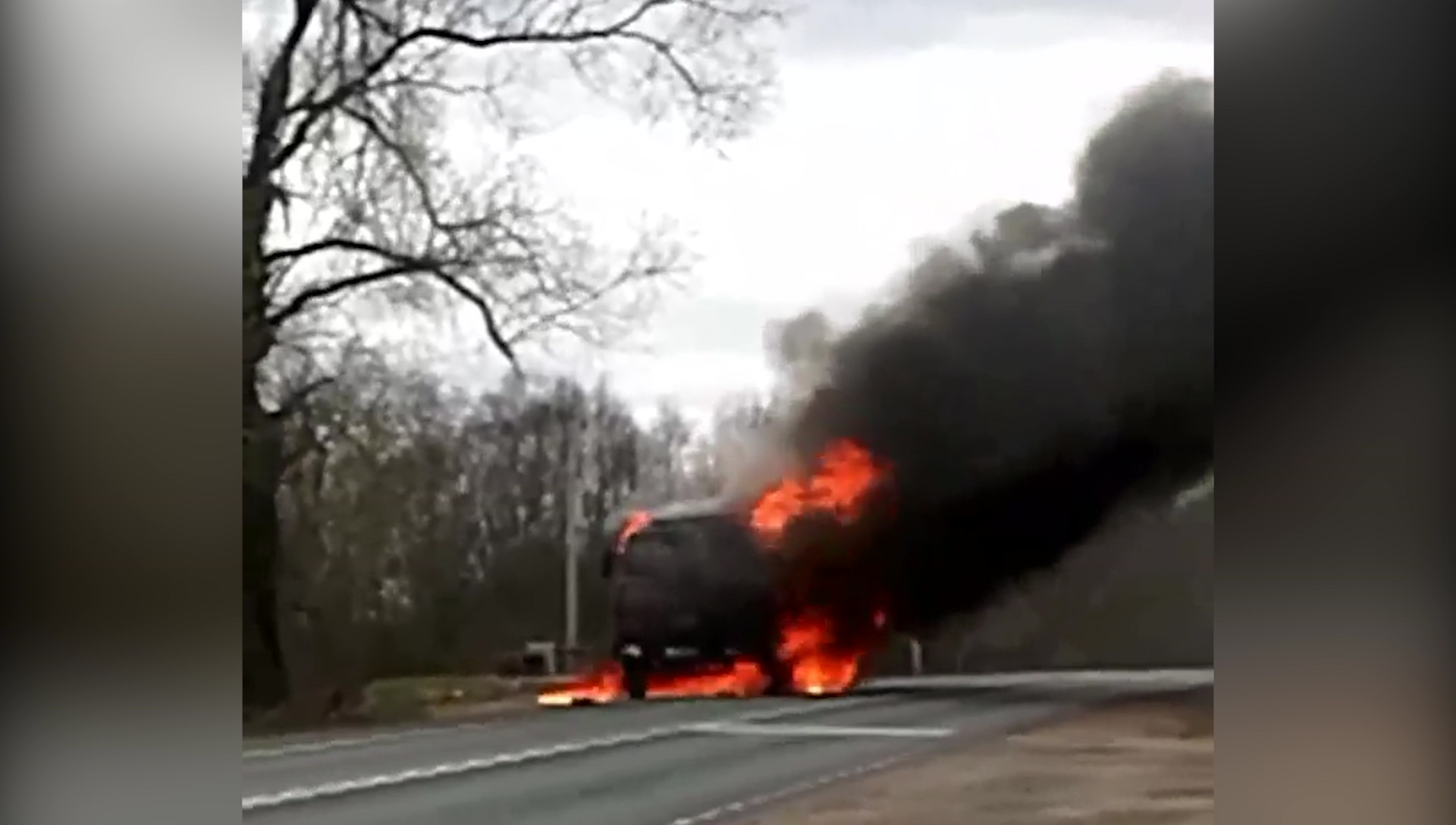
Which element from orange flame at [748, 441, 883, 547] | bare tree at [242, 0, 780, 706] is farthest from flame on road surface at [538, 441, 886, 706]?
bare tree at [242, 0, 780, 706]

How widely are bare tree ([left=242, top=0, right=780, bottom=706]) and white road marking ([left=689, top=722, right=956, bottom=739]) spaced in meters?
0.39

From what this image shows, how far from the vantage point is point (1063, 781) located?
161 centimetres

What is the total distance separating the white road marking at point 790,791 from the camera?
64.1 inches

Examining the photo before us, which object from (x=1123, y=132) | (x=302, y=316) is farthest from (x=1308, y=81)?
(x=302, y=316)

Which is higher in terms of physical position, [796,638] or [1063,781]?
[796,638]

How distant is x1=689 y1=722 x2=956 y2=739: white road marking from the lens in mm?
1643

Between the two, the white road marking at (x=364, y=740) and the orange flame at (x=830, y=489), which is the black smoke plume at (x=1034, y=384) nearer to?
the orange flame at (x=830, y=489)

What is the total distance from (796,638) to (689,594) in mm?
111

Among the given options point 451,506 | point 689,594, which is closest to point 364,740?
point 451,506

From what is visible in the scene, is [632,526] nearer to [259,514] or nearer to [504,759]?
[504,759]

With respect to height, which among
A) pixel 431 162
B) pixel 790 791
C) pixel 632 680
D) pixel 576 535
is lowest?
pixel 790 791

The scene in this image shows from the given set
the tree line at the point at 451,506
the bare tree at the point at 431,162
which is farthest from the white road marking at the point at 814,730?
the bare tree at the point at 431,162

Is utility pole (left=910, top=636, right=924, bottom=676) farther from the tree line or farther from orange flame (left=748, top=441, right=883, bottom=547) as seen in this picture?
the tree line

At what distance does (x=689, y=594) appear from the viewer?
5.51 feet
